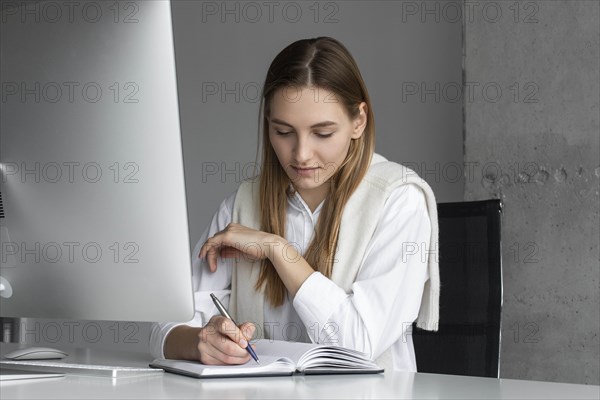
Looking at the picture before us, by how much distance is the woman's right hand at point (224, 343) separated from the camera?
131 cm

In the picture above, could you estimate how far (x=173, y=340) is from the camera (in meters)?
1.54

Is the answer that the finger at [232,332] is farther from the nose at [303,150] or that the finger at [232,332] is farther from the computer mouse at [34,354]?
the nose at [303,150]

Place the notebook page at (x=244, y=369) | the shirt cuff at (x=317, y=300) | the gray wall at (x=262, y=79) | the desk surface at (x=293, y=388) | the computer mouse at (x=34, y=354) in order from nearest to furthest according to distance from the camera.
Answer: the desk surface at (x=293, y=388) < the notebook page at (x=244, y=369) < the computer mouse at (x=34, y=354) < the shirt cuff at (x=317, y=300) < the gray wall at (x=262, y=79)

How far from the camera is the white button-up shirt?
1632 mm

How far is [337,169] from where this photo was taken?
191cm

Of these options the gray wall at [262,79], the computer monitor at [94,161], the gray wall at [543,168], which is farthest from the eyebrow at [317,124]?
the gray wall at [262,79]

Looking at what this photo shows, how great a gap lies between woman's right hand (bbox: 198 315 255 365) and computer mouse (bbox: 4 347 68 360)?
271 mm

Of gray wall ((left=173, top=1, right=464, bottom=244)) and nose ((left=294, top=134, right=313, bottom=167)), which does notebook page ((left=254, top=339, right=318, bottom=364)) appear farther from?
gray wall ((left=173, top=1, right=464, bottom=244))

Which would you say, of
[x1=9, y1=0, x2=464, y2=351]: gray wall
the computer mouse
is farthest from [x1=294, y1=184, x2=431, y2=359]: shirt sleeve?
[x1=9, y1=0, x2=464, y2=351]: gray wall

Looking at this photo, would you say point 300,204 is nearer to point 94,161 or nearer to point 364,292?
point 364,292

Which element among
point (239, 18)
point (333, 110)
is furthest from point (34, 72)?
point (239, 18)

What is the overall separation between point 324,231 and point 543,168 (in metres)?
1.39

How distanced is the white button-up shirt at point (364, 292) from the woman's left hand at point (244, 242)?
11 centimetres

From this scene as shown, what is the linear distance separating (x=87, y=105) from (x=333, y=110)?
0.80 m
